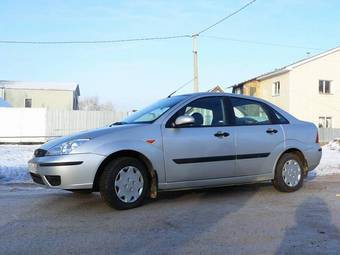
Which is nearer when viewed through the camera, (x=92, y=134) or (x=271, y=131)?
(x=92, y=134)

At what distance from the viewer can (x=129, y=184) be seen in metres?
6.35

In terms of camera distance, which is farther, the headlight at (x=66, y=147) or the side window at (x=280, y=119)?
the side window at (x=280, y=119)

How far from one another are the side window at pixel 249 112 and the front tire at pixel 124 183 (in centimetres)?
183

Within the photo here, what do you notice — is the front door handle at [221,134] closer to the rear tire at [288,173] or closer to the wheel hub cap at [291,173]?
the rear tire at [288,173]

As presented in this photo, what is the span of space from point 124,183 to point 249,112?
8.48 feet

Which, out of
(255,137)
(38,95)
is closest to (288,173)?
(255,137)

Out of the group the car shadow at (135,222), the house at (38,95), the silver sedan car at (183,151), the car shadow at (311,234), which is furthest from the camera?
the house at (38,95)

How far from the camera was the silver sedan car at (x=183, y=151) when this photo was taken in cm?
614

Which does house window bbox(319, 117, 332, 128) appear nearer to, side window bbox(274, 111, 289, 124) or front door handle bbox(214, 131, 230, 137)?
side window bbox(274, 111, 289, 124)

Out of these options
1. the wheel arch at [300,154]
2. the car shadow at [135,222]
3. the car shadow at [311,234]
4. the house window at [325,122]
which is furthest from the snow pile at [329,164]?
the house window at [325,122]

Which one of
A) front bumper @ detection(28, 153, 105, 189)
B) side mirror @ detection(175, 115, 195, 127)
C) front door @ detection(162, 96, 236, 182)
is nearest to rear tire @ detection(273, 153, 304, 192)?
front door @ detection(162, 96, 236, 182)

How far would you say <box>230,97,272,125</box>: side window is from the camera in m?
7.46

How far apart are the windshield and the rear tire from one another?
2.01 m

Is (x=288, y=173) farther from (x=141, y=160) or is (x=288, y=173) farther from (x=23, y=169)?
(x=23, y=169)
